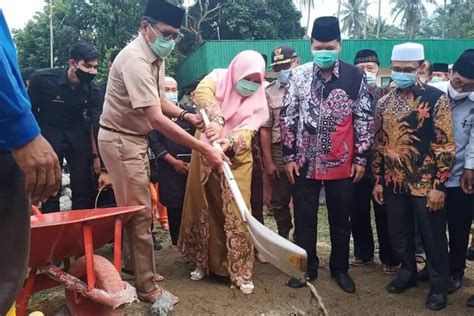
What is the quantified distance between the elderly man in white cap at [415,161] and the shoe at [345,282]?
414 mm

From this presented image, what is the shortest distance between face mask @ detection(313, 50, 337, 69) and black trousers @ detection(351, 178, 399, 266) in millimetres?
Result: 1168

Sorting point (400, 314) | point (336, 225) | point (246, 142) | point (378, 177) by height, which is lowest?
point (400, 314)

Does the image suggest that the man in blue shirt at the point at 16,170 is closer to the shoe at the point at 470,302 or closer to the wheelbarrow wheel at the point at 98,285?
the wheelbarrow wheel at the point at 98,285

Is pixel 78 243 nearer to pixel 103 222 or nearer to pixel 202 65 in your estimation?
pixel 103 222

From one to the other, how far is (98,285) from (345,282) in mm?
1977

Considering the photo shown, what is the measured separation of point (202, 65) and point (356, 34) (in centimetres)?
3394

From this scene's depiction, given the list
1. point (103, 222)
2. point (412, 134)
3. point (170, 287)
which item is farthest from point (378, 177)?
point (103, 222)

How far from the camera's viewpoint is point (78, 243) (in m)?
2.84

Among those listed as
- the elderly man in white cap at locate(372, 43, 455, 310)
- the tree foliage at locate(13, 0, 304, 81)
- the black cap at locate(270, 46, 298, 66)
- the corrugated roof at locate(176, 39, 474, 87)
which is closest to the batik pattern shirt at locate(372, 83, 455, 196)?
the elderly man in white cap at locate(372, 43, 455, 310)

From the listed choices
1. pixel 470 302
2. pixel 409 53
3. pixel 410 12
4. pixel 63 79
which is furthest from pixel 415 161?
pixel 410 12

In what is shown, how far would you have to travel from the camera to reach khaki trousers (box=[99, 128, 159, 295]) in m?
3.33

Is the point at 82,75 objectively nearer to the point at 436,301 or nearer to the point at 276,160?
the point at 276,160

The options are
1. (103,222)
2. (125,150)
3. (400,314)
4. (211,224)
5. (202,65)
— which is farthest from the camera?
(202,65)

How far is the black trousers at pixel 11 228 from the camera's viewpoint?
67.2 inches
